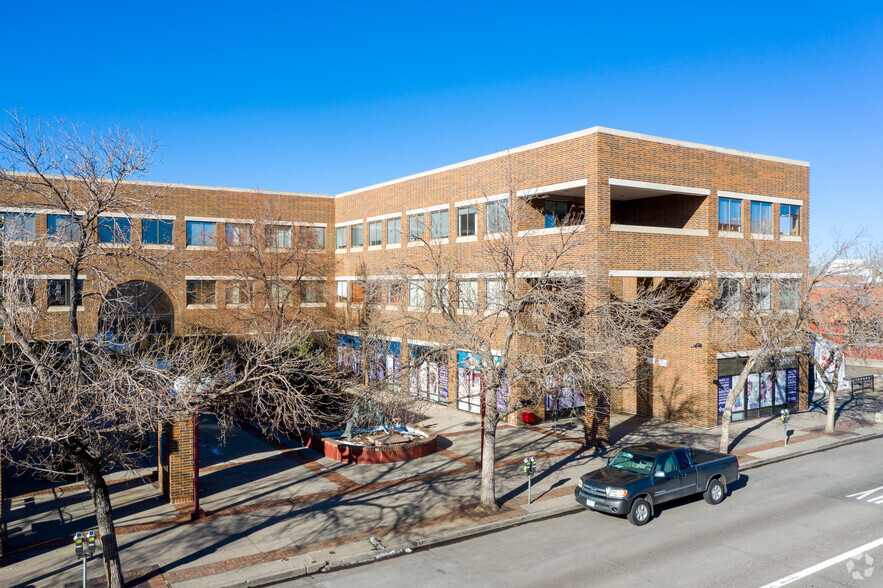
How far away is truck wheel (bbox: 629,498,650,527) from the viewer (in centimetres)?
1491

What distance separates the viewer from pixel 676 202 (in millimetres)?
26672

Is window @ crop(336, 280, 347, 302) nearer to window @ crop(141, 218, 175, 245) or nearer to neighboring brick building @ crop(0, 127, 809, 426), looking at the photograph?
neighboring brick building @ crop(0, 127, 809, 426)

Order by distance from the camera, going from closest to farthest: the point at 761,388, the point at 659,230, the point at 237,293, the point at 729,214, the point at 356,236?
the point at 659,230, the point at 729,214, the point at 761,388, the point at 237,293, the point at 356,236

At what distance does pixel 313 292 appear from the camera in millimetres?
39469

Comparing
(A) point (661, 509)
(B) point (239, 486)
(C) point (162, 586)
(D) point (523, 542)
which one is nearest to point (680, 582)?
(D) point (523, 542)

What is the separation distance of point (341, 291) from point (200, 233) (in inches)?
345

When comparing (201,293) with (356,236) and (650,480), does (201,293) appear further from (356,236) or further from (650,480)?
(650,480)

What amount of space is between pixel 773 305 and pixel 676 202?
6248 mm

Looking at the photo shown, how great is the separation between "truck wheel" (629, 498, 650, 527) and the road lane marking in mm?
3458

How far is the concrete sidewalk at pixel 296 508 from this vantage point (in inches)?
501

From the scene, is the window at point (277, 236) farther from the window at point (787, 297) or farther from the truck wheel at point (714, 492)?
the window at point (787, 297)

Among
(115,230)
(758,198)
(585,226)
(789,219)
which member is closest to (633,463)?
(585,226)

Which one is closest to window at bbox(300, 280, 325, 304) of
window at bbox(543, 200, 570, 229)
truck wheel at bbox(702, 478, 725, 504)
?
window at bbox(543, 200, 570, 229)

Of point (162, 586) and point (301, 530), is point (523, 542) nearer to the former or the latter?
point (301, 530)
